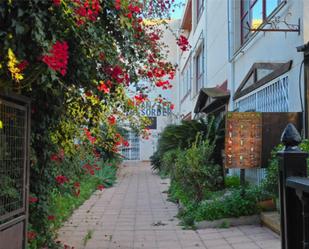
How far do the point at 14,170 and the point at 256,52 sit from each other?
7.30 m

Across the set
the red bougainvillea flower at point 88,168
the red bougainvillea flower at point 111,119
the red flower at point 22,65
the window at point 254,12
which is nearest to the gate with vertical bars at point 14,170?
the red flower at point 22,65

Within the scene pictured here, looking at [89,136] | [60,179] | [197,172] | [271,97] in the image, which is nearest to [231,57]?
[271,97]

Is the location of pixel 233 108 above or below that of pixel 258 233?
above

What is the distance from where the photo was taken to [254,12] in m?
11.7

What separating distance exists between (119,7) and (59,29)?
0.77 m

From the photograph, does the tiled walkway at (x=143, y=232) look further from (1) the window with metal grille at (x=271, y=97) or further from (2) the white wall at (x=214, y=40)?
(2) the white wall at (x=214, y=40)

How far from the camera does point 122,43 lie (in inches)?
190

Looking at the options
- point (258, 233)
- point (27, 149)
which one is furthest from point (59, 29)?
point (258, 233)

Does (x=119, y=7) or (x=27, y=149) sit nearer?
(x=119, y=7)

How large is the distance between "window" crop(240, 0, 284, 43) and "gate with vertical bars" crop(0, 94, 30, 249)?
5.89 meters

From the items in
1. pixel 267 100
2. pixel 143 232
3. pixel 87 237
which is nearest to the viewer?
pixel 87 237

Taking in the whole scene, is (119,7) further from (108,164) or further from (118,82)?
(108,164)

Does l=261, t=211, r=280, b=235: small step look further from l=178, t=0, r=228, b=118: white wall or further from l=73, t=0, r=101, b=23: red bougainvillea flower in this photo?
l=178, t=0, r=228, b=118: white wall

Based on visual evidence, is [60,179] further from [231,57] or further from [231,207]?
[231,57]
